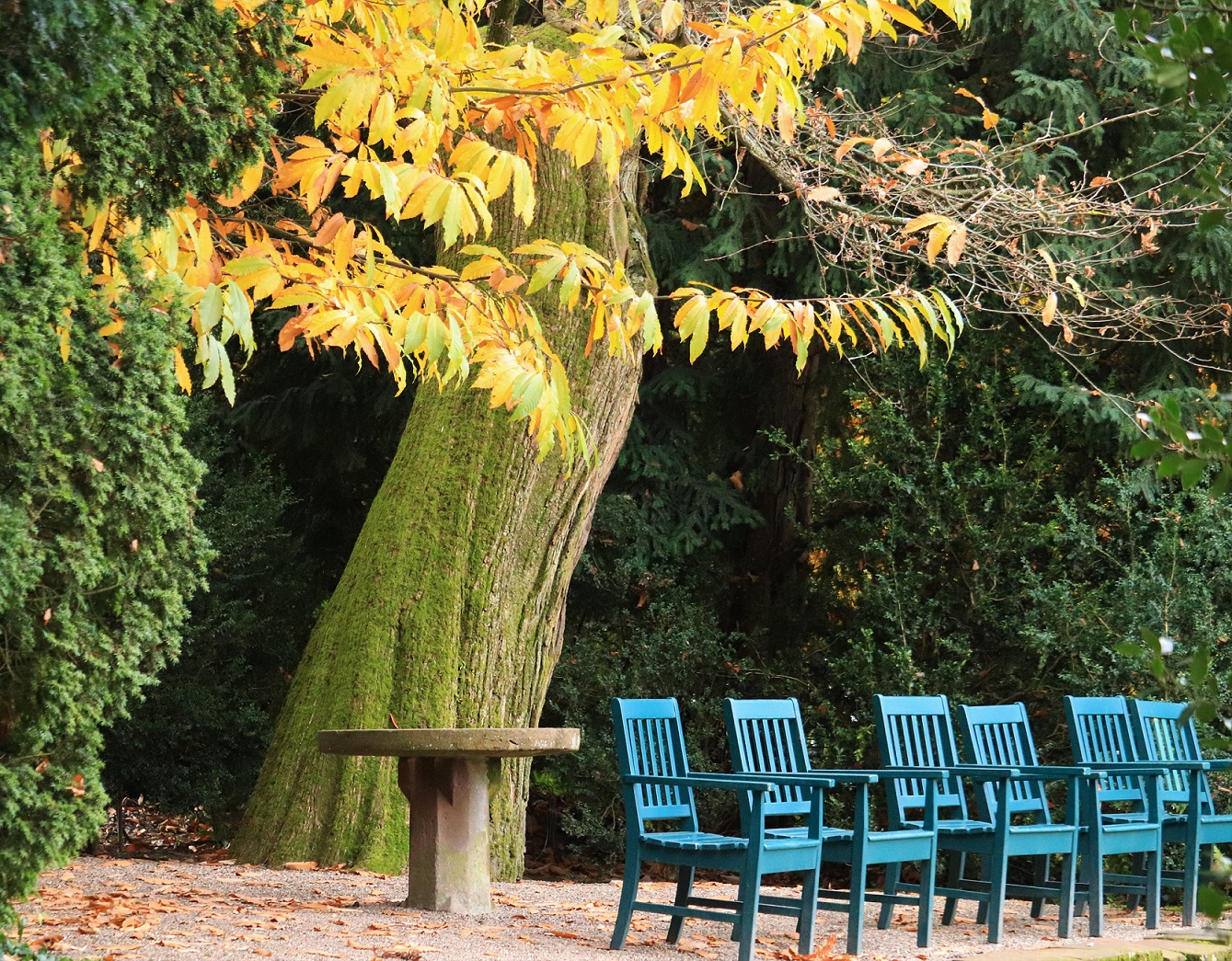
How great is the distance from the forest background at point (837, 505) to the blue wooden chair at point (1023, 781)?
2.11 m

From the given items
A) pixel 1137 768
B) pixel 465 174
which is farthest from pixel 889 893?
pixel 465 174

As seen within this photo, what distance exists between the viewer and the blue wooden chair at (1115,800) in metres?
6.64

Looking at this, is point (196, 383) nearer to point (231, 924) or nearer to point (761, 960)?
point (231, 924)

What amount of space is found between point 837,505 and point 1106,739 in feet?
13.4

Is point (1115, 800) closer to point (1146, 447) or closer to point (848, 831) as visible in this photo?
point (848, 831)

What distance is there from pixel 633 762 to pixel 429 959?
1258 mm

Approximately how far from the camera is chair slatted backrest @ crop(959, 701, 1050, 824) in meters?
6.97

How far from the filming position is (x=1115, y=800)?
7.27 meters

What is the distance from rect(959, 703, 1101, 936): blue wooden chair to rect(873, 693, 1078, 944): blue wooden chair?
0.08 ft

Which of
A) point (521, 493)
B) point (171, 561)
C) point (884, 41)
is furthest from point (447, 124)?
point (884, 41)

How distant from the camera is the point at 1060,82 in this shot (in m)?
10.0

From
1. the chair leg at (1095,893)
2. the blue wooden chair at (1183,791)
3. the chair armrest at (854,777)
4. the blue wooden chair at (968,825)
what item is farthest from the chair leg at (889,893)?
the blue wooden chair at (1183,791)

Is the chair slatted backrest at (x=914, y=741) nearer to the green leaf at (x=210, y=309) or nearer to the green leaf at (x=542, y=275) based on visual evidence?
the green leaf at (x=542, y=275)

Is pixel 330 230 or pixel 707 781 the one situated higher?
pixel 330 230
